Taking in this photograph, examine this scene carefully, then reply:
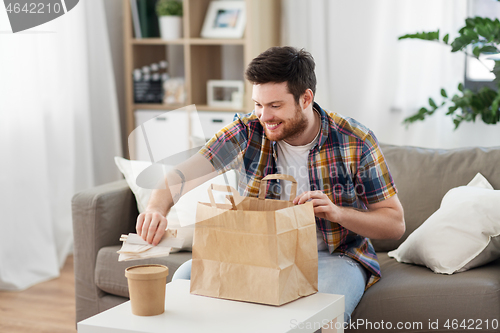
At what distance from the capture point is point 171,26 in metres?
3.37

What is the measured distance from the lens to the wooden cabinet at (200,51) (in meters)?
3.17

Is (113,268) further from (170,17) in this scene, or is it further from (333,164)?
(170,17)

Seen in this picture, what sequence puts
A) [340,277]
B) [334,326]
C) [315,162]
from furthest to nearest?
[315,162] → [340,277] → [334,326]

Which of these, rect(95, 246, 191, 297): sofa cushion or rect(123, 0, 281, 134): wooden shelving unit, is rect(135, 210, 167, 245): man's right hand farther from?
rect(123, 0, 281, 134): wooden shelving unit

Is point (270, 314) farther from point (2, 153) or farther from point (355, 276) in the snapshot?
point (2, 153)

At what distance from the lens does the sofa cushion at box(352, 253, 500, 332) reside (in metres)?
1.58

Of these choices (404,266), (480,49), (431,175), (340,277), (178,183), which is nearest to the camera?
(178,183)

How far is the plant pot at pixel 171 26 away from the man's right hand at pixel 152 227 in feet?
7.63

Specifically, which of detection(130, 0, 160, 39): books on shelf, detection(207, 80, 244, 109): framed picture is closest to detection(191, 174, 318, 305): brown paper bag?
detection(207, 80, 244, 109): framed picture

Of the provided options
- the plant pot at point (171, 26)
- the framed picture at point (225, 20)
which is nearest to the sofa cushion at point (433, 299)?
the framed picture at point (225, 20)

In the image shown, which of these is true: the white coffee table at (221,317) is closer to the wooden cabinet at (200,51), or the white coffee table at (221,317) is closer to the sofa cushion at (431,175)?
the sofa cushion at (431,175)

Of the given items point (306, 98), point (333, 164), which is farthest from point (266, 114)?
point (333, 164)

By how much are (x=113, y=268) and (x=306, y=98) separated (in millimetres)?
977

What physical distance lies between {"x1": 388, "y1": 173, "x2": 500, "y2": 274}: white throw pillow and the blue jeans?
0.86 ft
